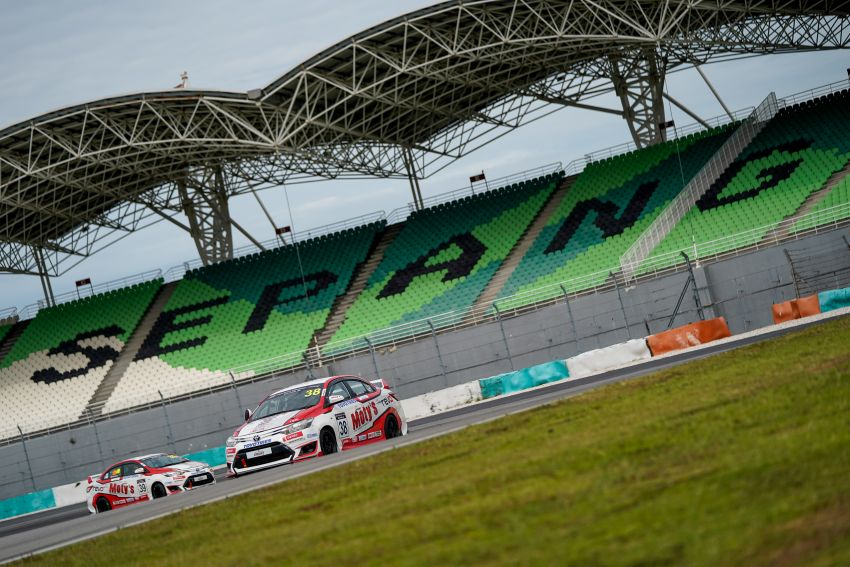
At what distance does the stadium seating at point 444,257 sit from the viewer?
1651 inches

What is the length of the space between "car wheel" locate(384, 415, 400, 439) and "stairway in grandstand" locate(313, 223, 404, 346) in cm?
2151

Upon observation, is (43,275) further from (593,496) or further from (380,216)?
(593,496)

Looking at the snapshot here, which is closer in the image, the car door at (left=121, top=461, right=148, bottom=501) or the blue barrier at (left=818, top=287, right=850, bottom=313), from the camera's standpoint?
the car door at (left=121, top=461, right=148, bottom=501)

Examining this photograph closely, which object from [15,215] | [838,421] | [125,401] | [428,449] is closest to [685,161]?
[125,401]

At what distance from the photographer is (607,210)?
139 feet

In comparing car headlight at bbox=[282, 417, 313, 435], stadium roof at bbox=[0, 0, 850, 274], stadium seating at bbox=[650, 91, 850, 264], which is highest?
stadium roof at bbox=[0, 0, 850, 274]

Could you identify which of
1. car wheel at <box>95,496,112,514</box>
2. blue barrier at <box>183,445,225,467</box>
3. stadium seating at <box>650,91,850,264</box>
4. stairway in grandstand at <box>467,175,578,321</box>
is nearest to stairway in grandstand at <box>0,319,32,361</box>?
blue barrier at <box>183,445,225,467</box>

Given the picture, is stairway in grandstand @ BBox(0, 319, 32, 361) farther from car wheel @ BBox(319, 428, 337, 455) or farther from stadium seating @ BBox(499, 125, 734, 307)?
car wheel @ BBox(319, 428, 337, 455)

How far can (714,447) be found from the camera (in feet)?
28.6

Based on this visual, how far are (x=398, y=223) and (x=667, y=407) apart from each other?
125ft

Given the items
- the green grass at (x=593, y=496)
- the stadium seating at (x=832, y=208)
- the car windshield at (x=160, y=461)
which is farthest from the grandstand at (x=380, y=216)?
the green grass at (x=593, y=496)

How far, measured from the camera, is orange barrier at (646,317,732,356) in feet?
100

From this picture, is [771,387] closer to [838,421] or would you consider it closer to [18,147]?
[838,421]

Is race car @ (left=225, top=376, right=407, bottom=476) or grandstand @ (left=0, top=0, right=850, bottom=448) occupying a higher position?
grandstand @ (left=0, top=0, right=850, bottom=448)
